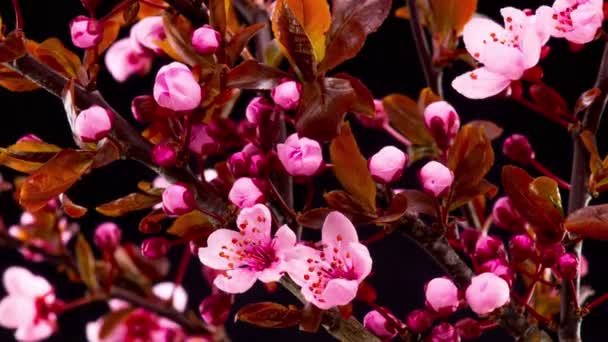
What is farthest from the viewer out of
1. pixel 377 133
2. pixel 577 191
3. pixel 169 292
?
pixel 377 133

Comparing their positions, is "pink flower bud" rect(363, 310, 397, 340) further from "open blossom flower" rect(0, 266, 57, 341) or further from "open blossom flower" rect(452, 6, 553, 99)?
"open blossom flower" rect(0, 266, 57, 341)

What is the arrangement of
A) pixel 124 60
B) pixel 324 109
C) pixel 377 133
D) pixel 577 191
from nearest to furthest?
pixel 324 109
pixel 577 191
pixel 124 60
pixel 377 133

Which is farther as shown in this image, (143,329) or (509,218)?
(143,329)

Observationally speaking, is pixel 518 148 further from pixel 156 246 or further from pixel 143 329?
pixel 143 329

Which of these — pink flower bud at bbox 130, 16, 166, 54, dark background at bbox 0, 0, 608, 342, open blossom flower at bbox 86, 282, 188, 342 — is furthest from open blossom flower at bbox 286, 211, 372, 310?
dark background at bbox 0, 0, 608, 342

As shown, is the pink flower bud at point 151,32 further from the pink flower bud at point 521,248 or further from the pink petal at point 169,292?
the pink petal at point 169,292

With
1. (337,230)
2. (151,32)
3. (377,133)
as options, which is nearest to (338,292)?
(337,230)

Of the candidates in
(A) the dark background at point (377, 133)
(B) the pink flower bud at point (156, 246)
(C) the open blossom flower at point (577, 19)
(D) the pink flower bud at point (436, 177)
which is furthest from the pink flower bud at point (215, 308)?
(A) the dark background at point (377, 133)
